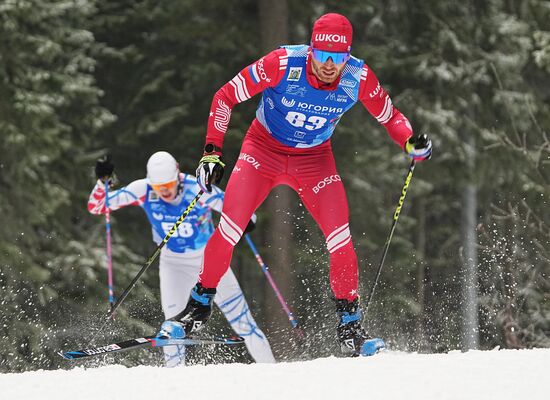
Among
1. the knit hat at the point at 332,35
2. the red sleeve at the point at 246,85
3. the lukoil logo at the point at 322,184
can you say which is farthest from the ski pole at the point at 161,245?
the knit hat at the point at 332,35

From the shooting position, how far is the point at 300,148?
613 cm

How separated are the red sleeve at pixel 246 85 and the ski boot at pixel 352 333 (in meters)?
1.33

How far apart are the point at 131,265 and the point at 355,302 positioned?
25.6 feet

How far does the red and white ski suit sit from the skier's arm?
2213 millimetres

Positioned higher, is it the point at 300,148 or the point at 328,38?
the point at 328,38

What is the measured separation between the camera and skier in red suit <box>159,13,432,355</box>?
579 centimetres

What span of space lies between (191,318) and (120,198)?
2292 mm

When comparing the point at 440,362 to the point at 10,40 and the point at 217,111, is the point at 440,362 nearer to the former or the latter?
the point at 217,111

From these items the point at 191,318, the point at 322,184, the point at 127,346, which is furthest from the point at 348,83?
the point at 127,346

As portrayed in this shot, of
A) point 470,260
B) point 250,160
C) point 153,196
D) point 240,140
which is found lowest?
point 470,260

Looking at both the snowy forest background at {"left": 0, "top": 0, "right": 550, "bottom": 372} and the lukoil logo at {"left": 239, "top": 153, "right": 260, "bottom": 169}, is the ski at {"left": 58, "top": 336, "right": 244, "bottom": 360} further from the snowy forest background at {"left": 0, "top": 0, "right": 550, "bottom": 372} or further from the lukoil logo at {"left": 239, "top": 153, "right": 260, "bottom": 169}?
the snowy forest background at {"left": 0, "top": 0, "right": 550, "bottom": 372}

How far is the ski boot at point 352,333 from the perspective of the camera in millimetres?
5895

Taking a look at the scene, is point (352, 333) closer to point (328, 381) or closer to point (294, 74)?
point (328, 381)

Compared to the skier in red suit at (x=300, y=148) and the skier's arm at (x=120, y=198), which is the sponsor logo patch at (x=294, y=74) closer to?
the skier in red suit at (x=300, y=148)
